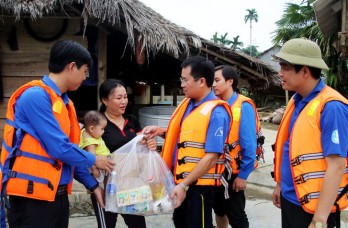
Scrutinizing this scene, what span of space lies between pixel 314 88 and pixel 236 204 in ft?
5.32

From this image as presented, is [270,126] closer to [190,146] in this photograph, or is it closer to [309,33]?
[309,33]

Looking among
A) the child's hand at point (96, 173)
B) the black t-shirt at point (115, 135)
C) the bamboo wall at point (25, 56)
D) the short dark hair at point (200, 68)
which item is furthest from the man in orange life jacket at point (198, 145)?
the bamboo wall at point (25, 56)

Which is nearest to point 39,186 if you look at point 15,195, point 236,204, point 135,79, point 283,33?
point 15,195

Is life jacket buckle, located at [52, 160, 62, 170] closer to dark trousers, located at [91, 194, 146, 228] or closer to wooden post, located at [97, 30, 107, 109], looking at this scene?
dark trousers, located at [91, 194, 146, 228]

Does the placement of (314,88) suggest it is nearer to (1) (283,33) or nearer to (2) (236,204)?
(2) (236,204)

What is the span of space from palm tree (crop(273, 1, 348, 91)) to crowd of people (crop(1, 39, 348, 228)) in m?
11.0

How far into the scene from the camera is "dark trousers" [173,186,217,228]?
8.13 ft

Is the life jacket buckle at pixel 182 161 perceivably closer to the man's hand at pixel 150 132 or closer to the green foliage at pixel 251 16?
the man's hand at pixel 150 132

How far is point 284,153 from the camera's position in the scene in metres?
2.18

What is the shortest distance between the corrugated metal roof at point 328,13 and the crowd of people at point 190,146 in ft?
14.4

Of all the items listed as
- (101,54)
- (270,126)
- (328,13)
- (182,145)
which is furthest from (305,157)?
(270,126)

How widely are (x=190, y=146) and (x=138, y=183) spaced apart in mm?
461

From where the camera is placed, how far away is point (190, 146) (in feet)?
7.98

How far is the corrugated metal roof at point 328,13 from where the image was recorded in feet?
19.8
